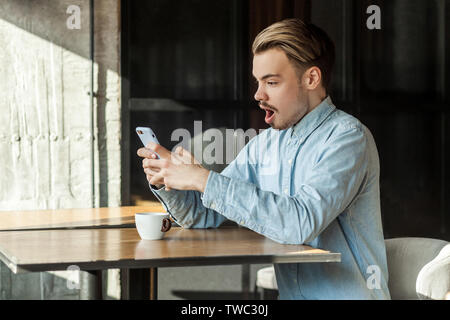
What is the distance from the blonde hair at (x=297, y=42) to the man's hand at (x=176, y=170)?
1.42 feet

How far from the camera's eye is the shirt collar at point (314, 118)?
2.02 m

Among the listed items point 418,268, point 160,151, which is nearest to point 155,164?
point 160,151

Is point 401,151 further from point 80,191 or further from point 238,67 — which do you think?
point 80,191

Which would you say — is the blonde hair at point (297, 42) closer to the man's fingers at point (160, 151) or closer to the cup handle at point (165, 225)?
the man's fingers at point (160, 151)

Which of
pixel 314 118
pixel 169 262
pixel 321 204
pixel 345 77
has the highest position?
pixel 345 77

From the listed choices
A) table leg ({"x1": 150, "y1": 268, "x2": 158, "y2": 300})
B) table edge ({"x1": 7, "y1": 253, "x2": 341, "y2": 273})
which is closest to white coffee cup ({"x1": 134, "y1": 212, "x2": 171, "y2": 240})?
table edge ({"x1": 7, "y1": 253, "x2": 341, "y2": 273})

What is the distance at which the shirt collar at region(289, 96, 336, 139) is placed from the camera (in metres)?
2.02

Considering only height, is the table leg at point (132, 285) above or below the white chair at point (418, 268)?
below

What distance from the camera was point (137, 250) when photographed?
1.69 meters

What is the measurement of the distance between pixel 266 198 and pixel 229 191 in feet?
0.33

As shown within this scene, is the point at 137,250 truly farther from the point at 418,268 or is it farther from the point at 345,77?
the point at 345,77

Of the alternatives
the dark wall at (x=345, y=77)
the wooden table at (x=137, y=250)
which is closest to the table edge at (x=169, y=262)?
the wooden table at (x=137, y=250)

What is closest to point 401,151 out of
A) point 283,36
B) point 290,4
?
point 290,4

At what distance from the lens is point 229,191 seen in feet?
5.68
